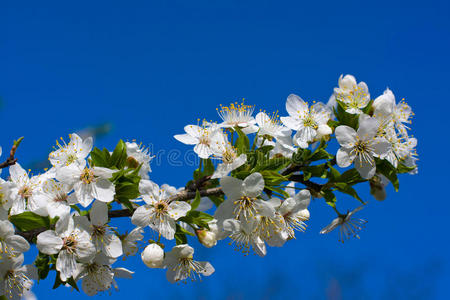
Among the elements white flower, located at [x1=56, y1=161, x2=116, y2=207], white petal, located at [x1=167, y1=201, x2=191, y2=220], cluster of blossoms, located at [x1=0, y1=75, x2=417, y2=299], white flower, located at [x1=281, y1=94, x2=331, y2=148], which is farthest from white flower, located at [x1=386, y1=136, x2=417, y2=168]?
white flower, located at [x1=56, y1=161, x2=116, y2=207]

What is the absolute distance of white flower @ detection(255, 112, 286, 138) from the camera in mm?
2924

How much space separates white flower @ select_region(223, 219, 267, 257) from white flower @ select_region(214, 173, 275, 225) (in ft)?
0.12

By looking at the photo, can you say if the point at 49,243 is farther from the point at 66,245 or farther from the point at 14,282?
the point at 14,282

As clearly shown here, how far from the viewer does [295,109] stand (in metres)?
3.08

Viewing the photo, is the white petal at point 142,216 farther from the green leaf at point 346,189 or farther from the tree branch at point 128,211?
the green leaf at point 346,189

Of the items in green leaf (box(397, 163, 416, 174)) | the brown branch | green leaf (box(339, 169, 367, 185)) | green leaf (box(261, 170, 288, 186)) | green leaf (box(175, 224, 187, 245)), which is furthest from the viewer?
green leaf (box(397, 163, 416, 174))

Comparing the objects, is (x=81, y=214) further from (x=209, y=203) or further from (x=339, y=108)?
(x=339, y=108)

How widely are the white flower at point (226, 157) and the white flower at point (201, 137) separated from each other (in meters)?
0.06

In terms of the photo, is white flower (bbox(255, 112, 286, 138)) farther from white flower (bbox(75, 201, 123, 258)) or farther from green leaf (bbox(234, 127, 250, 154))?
white flower (bbox(75, 201, 123, 258))

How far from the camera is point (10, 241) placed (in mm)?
2469

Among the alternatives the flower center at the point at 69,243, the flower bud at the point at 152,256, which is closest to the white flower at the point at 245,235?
the flower bud at the point at 152,256

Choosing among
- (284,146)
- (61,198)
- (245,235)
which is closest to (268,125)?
(284,146)

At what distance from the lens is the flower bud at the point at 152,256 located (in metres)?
2.61

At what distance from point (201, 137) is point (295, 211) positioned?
0.76m
